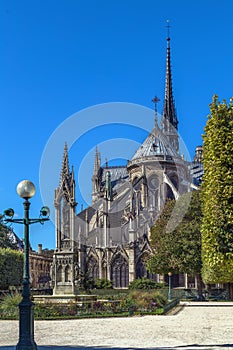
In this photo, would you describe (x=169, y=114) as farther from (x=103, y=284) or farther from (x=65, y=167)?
(x=65, y=167)

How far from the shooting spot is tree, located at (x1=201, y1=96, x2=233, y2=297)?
2295 cm

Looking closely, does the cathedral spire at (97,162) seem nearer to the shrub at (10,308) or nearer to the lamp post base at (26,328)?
the shrub at (10,308)

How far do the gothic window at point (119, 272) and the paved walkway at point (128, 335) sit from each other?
174 feet

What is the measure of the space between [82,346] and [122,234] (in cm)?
6729

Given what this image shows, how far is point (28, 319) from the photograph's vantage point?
14617 mm

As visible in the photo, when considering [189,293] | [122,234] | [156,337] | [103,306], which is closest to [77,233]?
[122,234]

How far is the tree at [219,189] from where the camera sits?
23.0 m

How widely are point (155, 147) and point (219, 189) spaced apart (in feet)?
243

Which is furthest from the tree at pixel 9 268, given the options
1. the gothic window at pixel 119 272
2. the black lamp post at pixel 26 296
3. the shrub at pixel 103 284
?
the black lamp post at pixel 26 296

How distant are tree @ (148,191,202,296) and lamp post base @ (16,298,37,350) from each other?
1415 inches

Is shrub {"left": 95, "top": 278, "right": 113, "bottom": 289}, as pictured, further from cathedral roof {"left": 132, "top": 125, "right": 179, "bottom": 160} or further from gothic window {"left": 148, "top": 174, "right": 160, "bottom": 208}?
cathedral roof {"left": 132, "top": 125, "right": 179, "bottom": 160}

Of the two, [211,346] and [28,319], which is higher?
[28,319]

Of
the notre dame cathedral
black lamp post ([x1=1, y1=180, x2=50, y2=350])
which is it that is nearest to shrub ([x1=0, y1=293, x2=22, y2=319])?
black lamp post ([x1=1, y1=180, x2=50, y2=350])

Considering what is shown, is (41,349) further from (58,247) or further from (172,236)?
(172,236)
